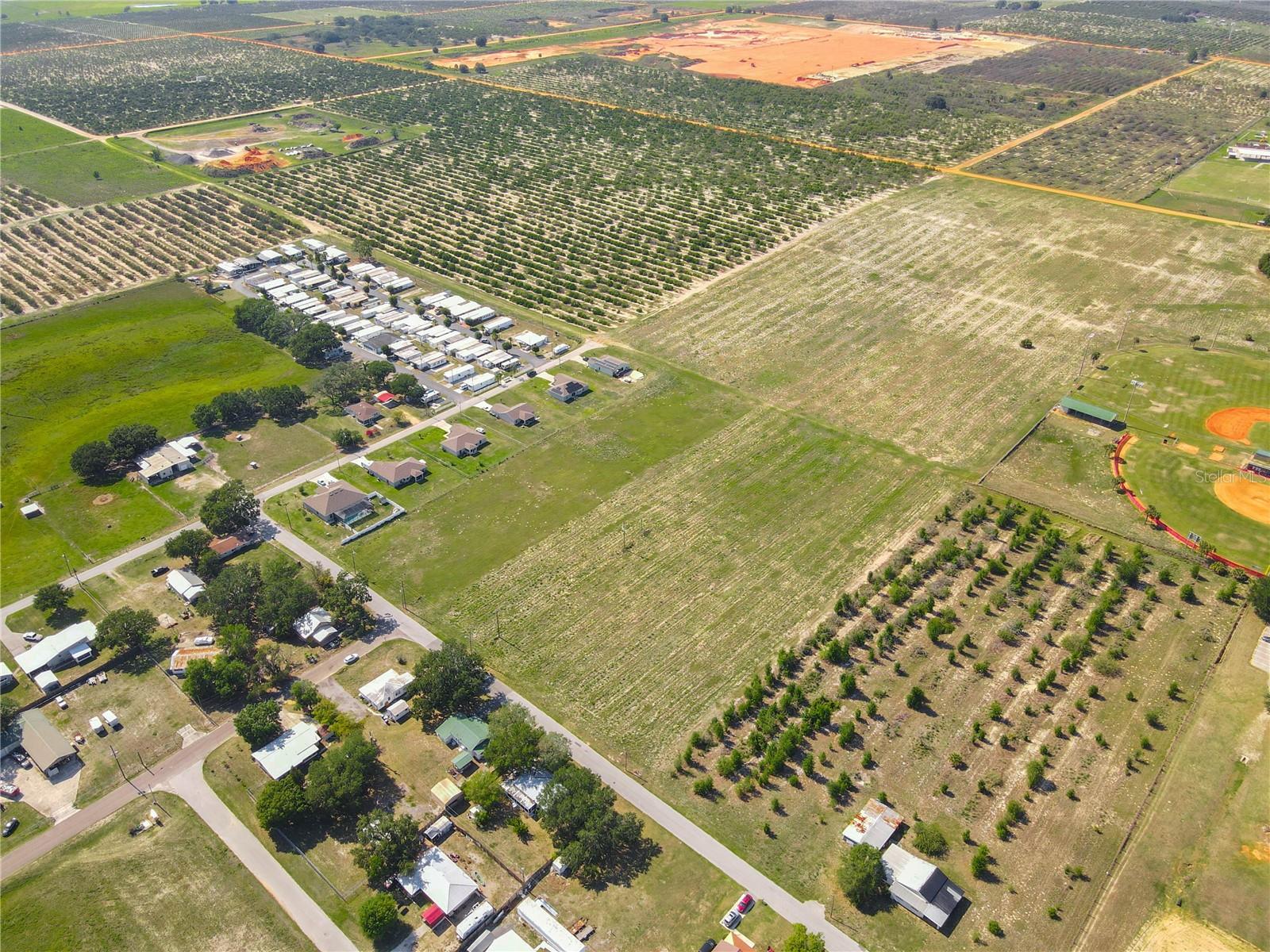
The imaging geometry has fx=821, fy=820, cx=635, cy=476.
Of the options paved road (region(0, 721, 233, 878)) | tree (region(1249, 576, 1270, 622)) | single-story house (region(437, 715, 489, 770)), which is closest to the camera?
paved road (region(0, 721, 233, 878))

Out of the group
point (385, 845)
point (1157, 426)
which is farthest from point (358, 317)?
point (1157, 426)

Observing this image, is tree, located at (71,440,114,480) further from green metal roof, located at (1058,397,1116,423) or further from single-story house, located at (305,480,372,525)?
green metal roof, located at (1058,397,1116,423)

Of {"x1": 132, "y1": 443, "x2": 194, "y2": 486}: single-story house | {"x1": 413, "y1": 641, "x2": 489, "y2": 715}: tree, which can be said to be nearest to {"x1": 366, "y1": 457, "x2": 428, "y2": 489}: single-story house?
{"x1": 132, "y1": 443, "x2": 194, "y2": 486}: single-story house

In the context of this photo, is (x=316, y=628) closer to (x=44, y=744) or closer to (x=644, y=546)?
(x=44, y=744)

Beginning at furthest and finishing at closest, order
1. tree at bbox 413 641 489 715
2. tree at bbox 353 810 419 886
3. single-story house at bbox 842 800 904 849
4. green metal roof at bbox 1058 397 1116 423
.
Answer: green metal roof at bbox 1058 397 1116 423
tree at bbox 413 641 489 715
single-story house at bbox 842 800 904 849
tree at bbox 353 810 419 886

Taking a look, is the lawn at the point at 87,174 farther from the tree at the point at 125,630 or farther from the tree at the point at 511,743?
the tree at the point at 511,743

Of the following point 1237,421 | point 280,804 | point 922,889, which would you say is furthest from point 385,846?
point 1237,421
